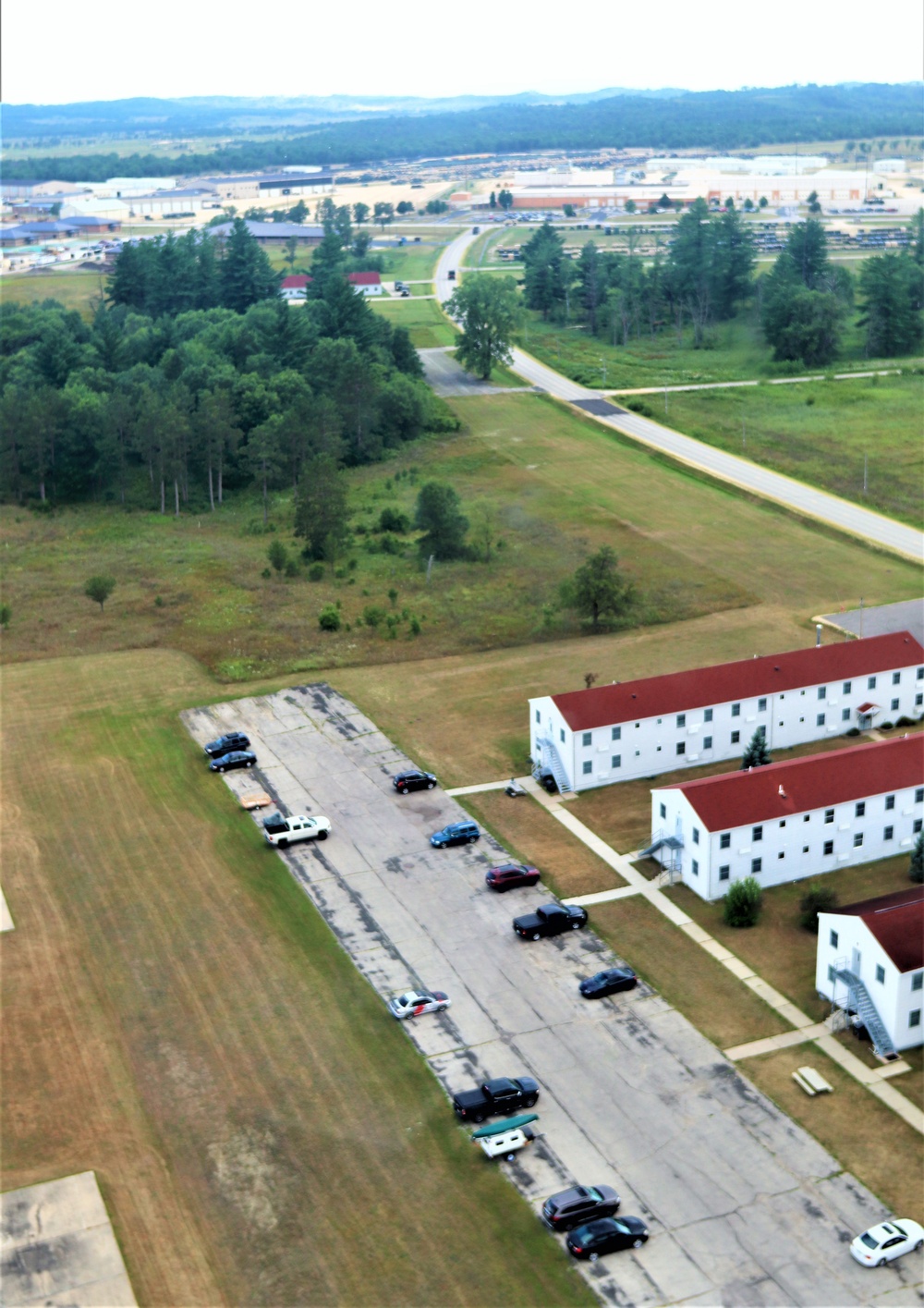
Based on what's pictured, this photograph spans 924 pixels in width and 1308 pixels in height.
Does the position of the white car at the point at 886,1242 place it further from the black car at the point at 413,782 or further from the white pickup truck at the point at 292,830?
the black car at the point at 413,782

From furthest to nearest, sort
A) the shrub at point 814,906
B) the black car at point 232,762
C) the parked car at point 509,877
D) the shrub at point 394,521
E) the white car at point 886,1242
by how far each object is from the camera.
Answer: the shrub at point 394,521 → the black car at point 232,762 → the parked car at point 509,877 → the shrub at point 814,906 → the white car at point 886,1242

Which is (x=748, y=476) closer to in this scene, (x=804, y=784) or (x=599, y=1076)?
(x=804, y=784)

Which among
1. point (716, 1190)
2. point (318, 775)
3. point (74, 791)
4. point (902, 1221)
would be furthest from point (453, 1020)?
point (74, 791)

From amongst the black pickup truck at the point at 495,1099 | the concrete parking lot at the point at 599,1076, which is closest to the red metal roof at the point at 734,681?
the concrete parking lot at the point at 599,1076

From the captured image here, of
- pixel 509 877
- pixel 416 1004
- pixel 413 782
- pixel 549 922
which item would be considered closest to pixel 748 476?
pixel 413 782

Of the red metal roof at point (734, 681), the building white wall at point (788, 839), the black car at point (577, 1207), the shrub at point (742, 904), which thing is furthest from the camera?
the red metal roof at point (734, 681)

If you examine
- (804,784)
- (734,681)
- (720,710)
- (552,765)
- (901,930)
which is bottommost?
(552,765)
